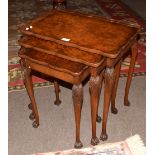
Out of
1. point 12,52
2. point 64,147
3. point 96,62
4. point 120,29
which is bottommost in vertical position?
point 64,147

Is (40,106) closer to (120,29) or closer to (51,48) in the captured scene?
(51,48)

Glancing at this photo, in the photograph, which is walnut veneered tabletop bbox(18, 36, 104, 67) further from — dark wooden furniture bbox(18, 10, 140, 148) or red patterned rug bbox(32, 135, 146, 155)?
red patterned rug bbox(32, 135, 146, 155)

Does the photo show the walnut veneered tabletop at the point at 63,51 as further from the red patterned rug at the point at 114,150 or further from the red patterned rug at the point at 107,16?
the red patterned rug at the point at 107,16

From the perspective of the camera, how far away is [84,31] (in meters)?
2.06

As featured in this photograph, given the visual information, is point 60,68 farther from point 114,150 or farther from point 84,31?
point 114,150

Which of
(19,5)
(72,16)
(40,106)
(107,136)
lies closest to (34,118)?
(40,106)

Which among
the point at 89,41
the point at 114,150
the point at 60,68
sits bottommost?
the point at 114,150

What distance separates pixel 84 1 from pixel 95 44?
3.14 m

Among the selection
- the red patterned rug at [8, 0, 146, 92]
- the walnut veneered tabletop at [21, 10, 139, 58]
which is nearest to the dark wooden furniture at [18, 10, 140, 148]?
the walnut veneered tabletop at [21, 10, 139, 58]

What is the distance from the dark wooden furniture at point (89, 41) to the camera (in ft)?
6.11

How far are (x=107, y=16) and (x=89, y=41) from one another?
2.40 m

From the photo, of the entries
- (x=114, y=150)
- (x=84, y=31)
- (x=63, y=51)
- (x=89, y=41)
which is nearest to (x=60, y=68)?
(x=63, y=51)

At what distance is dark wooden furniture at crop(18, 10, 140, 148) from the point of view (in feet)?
6.11

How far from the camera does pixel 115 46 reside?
1.88 metres
